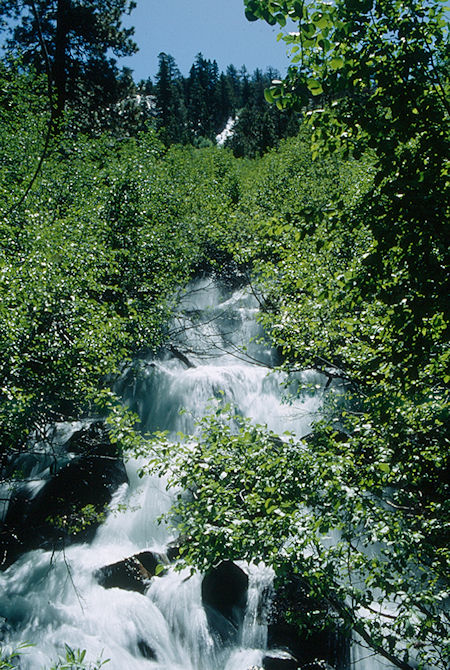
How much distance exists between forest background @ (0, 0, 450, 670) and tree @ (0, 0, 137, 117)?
5.56 metres

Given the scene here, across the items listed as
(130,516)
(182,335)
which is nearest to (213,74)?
(182,335)

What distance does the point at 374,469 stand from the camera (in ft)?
16.6

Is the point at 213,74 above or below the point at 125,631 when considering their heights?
above

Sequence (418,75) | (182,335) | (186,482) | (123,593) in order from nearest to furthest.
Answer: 1. (418,75)
2. (186,482)
3. (123,593)
4. (182,335)

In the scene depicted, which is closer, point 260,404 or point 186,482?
point 186,482

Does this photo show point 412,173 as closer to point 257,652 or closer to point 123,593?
point 257,652

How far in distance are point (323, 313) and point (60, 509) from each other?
789 cm

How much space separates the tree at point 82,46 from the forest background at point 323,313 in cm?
556

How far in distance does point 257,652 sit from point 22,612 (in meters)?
4.60

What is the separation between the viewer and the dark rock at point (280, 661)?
7100 mm

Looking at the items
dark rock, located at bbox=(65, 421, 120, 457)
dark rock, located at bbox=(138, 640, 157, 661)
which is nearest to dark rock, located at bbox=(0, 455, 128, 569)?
dark rock, located at bbox=(65, 421, 120, 457)

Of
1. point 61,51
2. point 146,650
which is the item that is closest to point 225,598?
point 146,650

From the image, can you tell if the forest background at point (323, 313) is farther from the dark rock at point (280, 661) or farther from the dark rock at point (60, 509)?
the dark rock at point (280, 661)

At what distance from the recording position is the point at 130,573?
8930mm
